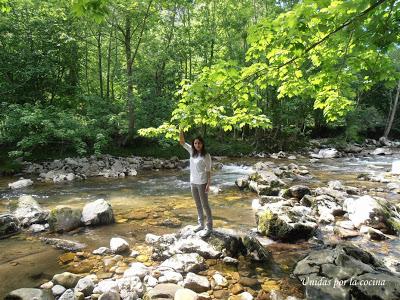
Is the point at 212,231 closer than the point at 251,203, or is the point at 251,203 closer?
the point at 212,231

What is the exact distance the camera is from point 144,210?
9.51 meters

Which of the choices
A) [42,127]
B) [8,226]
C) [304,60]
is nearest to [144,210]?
[8,226]

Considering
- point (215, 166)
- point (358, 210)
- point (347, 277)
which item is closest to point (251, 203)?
point (358, 210)

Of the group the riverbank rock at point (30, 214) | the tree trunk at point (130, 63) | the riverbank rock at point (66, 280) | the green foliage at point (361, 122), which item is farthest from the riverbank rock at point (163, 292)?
the green foliage at point (361, 122)

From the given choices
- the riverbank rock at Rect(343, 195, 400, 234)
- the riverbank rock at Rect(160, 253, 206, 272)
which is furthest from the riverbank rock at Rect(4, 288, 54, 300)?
the riverbank rock at Rect(343, 195, 400, 234)

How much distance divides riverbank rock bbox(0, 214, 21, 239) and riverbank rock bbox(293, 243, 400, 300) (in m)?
6.18

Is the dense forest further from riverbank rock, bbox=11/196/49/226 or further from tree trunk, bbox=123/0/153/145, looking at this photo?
riverbank rock, bbox=11/196/49/226

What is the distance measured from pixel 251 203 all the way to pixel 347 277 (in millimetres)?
5685

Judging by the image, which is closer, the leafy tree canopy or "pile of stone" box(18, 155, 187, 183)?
the leafy tree canopy

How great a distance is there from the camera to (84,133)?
55.3 ft

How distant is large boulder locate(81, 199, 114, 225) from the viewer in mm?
7859

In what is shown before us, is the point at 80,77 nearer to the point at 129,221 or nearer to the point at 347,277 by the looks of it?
the point at 129,221

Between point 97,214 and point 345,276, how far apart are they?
563cm

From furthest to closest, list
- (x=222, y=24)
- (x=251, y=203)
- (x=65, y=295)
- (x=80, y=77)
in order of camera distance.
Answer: (x=222, y=24) → (x=80, y=77) → (x=251, y=203) → (x=65, y=295)
